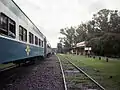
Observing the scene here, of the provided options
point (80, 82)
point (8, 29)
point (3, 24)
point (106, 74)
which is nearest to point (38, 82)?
point (80, 82)

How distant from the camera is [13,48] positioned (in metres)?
9.62

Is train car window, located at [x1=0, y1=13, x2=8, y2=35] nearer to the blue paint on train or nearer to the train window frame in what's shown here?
the train window frame

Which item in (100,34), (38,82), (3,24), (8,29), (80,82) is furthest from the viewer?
(100,34)

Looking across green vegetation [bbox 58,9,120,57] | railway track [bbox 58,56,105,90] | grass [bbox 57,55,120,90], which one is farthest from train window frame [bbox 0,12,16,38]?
green vegetation [bbox 58,9,120,57]

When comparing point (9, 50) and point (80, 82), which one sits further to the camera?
point (80, 82)

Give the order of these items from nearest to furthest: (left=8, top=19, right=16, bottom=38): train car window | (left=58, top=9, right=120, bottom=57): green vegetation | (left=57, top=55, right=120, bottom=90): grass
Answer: (left=8, top=19, right=16, bottom=38): train car window
(left=57, top=55, right=120, bottom=90): grass
(left=58, top=9, right=120, bottom=57): green vegetation

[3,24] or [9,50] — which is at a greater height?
[3,24]

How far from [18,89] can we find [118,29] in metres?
77.5

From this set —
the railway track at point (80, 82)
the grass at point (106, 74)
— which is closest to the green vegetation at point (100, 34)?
the grass at point (106, 74)

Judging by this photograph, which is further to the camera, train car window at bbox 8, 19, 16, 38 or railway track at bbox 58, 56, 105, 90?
railway track at bbox 58, 56, 105, 90

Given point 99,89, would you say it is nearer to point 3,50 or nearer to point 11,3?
point 3,50

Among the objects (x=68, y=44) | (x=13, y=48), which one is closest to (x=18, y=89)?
(x=13, y=48)

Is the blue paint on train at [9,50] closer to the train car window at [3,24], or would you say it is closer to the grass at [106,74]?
the train car window at [3,24]

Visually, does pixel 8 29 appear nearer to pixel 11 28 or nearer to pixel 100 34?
pixel 11 28
